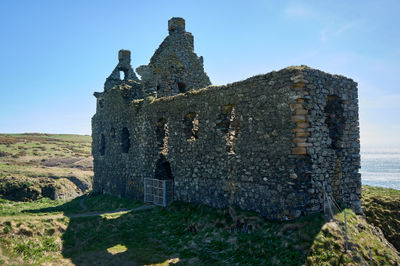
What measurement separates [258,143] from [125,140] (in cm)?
1184

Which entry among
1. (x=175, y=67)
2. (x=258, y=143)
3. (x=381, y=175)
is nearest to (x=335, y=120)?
(x=258, y=143)

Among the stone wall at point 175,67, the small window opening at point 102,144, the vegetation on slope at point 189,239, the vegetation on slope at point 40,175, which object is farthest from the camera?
the small window opening at point 102,144

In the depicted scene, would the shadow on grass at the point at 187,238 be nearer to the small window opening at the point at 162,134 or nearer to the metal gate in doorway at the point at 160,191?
the metal gate in doorway at the point at 160,191

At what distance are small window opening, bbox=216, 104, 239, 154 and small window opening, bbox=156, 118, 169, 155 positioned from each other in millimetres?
4638

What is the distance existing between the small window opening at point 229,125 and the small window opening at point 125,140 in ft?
30.8

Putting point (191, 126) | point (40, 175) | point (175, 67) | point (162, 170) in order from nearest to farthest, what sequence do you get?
point (191, 126), point (162, 170), point (175, 67), point (40, 175)

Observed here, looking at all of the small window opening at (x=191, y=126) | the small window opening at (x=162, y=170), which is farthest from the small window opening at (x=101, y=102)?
the small window opening at (x=191, y=126)

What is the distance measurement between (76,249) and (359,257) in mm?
9577

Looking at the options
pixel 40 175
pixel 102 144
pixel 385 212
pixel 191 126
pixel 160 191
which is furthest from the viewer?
pixel 40 175

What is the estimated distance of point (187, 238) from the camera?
1121 centimetres

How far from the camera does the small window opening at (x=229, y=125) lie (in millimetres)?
11711

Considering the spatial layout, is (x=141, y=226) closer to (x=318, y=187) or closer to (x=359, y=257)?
(x=318, y=187)

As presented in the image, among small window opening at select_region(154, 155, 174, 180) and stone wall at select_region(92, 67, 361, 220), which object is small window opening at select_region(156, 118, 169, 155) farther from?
small window opening at select_region(154, 155, 174, 180)

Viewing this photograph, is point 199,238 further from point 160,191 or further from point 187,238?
point 160,191
